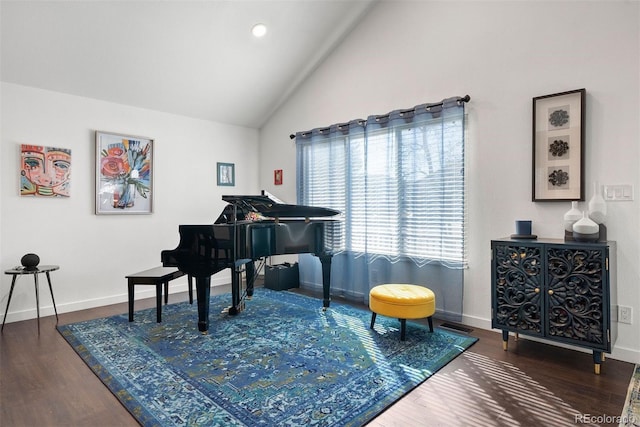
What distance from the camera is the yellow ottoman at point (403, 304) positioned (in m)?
2.79

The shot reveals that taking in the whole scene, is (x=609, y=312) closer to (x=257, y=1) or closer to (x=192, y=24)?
(x=257, y=1)

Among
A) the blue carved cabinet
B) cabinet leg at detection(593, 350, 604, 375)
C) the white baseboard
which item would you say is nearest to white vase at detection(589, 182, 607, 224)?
the blue carved cabinet

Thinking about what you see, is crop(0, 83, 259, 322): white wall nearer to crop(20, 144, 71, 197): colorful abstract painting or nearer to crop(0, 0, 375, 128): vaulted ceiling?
crop(20, 144, 71, 197): colorful abstract painting

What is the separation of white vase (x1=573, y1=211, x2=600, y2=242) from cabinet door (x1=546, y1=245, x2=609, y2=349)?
4.9 inches

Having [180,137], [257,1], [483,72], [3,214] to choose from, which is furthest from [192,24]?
[483,72]

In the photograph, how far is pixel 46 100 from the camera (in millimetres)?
3598

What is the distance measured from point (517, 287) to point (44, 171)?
4.45 meters

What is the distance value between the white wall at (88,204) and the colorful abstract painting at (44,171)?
0.06 meters

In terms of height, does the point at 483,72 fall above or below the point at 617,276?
above

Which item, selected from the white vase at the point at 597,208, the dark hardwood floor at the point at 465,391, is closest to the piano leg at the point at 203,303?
the dark hardwood floor at the point at 465,391

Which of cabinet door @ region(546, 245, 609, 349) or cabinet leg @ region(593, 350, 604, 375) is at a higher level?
cabinet door @ region(546, 245, 609, 349)

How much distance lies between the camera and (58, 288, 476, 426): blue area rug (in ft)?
6.17

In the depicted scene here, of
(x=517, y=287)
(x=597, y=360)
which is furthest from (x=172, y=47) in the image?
(x=597, y=360)

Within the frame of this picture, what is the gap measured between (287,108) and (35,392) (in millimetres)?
4081
